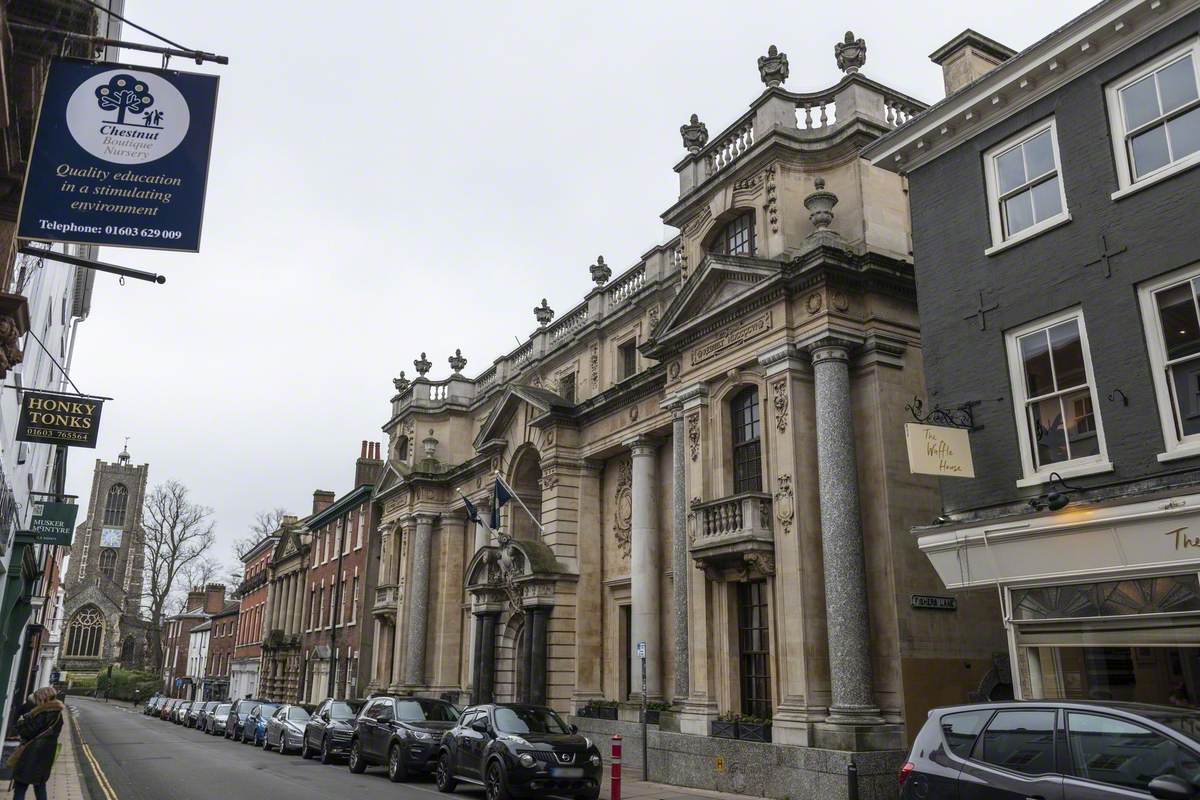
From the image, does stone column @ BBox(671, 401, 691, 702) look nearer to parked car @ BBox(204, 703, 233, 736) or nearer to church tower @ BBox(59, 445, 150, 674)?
parked car @ BBox(204, 703, 233, 736)

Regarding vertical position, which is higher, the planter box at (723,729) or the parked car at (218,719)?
the planter box at (723,729)

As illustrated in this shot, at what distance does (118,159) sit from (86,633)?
109572 millimetres

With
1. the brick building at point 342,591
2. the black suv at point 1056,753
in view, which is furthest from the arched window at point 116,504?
the black suv at point 1056,753

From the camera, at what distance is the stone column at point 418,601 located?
3362 centimetres

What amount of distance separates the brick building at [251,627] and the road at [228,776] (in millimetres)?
33202

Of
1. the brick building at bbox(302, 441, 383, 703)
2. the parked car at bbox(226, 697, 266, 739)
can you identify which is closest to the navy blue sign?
the parked car at bbox(226, 697, 266, 739)

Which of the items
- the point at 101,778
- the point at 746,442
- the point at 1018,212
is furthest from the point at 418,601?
the point at 1018,212

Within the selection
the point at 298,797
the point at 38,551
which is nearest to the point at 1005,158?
the point at 298,797

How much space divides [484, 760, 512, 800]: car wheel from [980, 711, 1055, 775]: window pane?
29.4 ft

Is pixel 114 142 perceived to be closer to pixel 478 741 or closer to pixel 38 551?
pixel 478 741

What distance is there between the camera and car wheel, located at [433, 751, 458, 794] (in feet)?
54.5

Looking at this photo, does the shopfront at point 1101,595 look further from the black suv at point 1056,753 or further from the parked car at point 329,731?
the parked car at point 329,731

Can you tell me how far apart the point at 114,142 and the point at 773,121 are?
48.1ft

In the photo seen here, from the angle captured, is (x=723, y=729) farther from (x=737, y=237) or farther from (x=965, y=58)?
(x=965, y=58)
